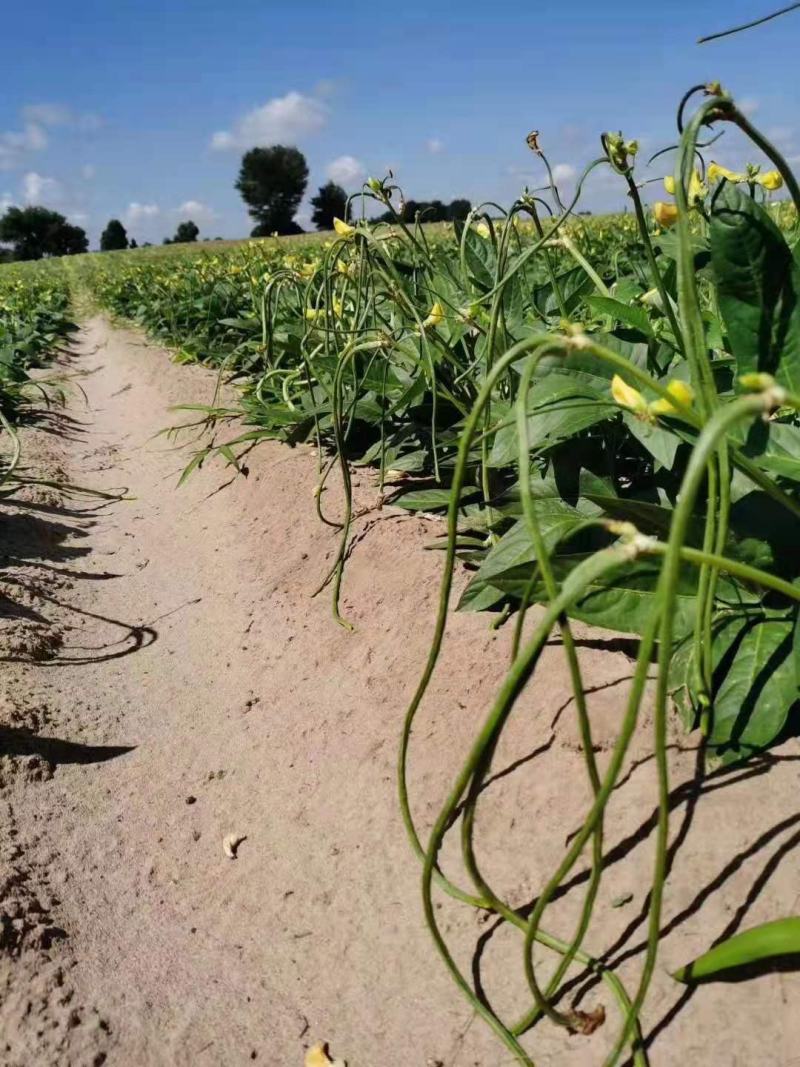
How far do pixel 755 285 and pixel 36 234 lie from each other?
6324cm

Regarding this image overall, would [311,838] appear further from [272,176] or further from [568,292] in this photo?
[272,176]

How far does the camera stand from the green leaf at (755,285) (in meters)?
1.26

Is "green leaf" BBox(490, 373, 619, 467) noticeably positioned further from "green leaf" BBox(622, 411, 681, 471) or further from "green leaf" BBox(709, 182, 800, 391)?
"green leaf" BBox(709, 182, 800, 391)

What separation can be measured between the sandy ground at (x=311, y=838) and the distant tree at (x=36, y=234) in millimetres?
60063

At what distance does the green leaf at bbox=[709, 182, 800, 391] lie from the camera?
126cm

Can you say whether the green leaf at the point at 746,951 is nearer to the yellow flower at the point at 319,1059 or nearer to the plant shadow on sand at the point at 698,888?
the plant shadow on sand at the point at 698,888

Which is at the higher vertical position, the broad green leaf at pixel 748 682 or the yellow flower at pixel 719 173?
the yellow flower at pixel 719 173

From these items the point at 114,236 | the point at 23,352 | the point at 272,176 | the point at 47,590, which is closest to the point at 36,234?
the point at 114,236

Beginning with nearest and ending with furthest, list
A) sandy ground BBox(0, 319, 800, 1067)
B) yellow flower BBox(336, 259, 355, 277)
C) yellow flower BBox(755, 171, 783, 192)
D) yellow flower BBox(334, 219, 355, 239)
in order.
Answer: sandy ground BBox(0, 319, 800, 1067), yellow flower BBox(755, 171, 783, 192), yellow flower BBox(334, 219, 355, 239), yellow flower BBox(336, 259, 355, 277)

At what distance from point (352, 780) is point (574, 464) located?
0.75m

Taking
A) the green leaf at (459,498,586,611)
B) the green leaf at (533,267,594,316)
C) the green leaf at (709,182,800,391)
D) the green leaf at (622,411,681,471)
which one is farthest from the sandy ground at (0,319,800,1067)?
the green leaf at (533,267,594,316)

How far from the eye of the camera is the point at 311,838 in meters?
1.65

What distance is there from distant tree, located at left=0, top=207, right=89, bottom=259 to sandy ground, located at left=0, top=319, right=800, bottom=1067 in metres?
60.1

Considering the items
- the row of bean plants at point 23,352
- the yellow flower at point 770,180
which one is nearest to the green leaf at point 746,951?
the yellow flower at point 770,180
